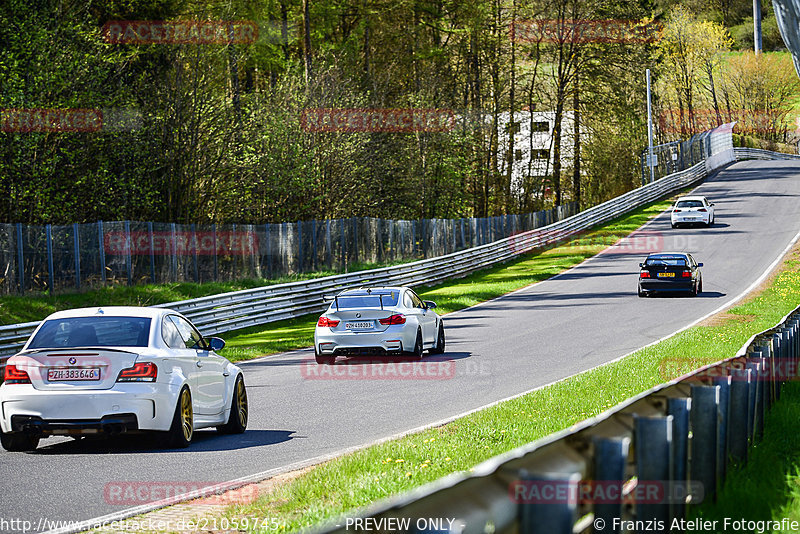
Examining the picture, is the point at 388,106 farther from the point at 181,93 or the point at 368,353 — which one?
the point at 368,353

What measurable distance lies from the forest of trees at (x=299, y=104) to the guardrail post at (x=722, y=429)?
25467 millimetres

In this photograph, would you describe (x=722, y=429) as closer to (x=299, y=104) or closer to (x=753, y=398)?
(x=753, y=398)

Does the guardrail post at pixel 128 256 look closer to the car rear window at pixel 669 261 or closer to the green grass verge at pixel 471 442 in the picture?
the car rear window at pixel 669 261

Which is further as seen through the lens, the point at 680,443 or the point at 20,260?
the point at 20,260

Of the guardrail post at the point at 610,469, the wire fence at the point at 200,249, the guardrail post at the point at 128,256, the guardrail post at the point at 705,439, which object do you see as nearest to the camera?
the guardrail post at the point at 610,469

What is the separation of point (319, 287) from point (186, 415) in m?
20.1

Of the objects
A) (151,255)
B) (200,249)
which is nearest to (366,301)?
(151,255)

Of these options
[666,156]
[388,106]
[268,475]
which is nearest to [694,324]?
[268,475]

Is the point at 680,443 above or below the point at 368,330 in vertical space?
above

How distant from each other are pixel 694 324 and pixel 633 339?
292cm

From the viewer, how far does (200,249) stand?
31484mm

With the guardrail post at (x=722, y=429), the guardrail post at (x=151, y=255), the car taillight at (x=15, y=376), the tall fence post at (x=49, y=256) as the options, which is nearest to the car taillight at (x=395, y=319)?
the car taillight at (x=15, y=376)

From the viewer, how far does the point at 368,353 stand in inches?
771

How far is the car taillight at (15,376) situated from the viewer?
10492 millimetres
